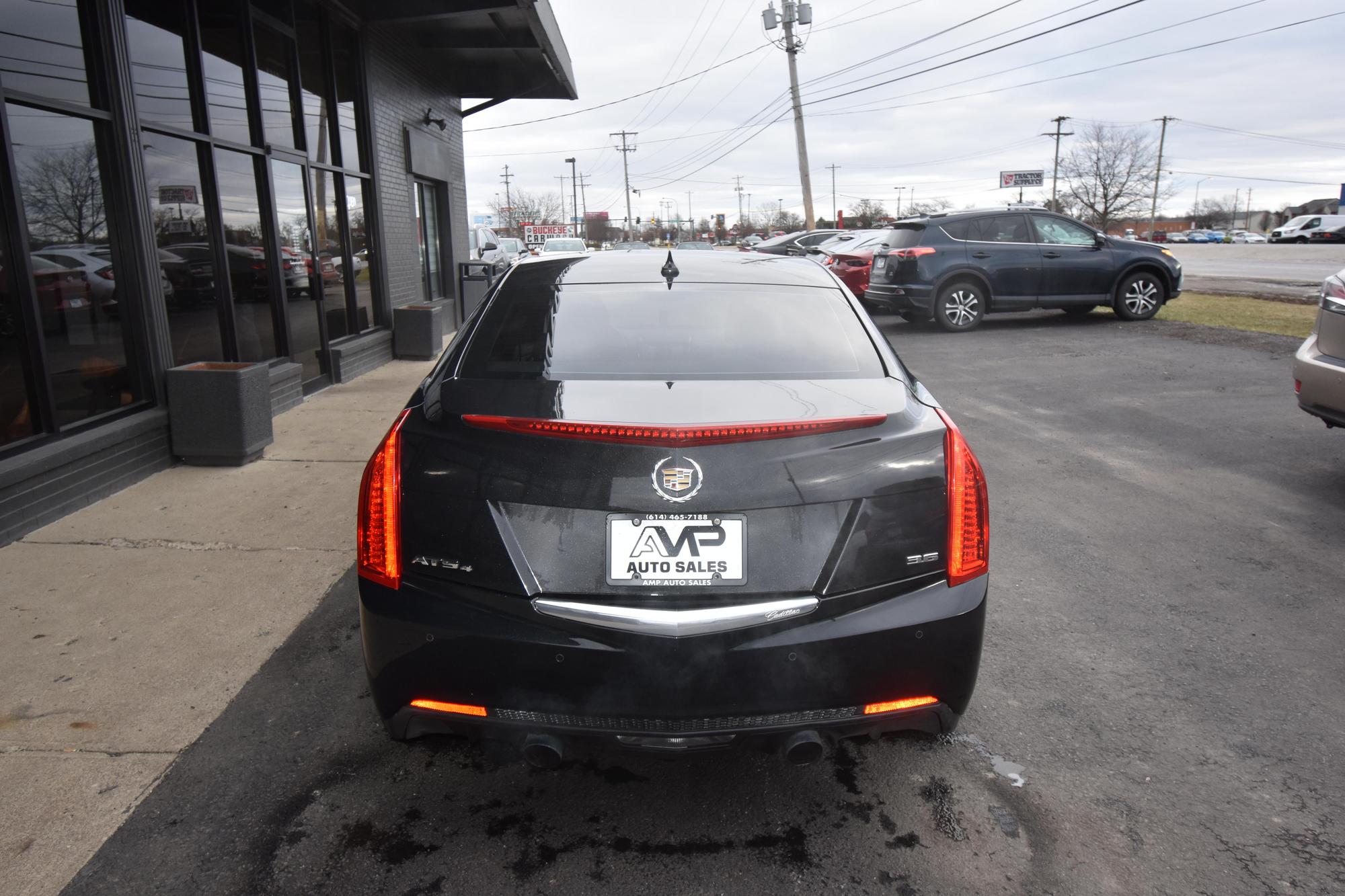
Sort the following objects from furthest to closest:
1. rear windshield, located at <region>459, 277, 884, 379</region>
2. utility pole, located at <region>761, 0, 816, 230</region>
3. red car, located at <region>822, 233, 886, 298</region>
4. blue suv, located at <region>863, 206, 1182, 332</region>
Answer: utility pole, located at <region>761, 0, 816, 230</region> → red car, located at <region>822, 233, 886, 298</region> → blue suv, located at <region>863, 206, 1182, 332</region> → rear windshield, located at <region>459, 277, 884, 379</region>

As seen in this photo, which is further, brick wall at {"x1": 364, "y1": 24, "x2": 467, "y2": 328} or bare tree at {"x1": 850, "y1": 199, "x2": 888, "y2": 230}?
bare tree at {"x1": 850, "y1": 199, "x2": 888, "y2": 230}

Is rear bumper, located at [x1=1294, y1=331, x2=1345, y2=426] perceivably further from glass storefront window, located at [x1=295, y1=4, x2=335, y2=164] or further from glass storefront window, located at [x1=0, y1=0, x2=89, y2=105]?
glass storefront window, located at [x1=295, y1=4, x2=335, y2=164]

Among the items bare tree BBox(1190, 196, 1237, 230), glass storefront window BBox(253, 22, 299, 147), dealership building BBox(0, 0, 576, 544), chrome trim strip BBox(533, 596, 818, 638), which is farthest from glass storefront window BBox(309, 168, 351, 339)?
bare tree BBox(1190, 196, 1237, 230)

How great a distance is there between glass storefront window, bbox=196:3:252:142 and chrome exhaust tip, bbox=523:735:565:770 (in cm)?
721

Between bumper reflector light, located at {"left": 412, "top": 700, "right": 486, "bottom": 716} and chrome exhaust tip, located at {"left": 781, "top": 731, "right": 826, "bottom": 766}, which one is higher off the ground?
bumper reflector light, located at {"left": 412, "top": 700, "right": 486, "bottom": 716}

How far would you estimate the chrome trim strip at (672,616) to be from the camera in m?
2.40

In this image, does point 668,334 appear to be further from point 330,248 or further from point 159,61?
point 330,248

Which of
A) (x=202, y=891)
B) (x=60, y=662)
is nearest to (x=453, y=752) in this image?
(x=202, y=891)

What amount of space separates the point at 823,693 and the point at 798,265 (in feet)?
6.93

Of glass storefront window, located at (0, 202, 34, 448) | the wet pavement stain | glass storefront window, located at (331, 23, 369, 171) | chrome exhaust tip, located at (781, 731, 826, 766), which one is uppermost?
glass storefront window, located at (331, 23, 369, 171)

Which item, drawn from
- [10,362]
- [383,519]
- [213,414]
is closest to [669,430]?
[383,519]

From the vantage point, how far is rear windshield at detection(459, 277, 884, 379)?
119 inches

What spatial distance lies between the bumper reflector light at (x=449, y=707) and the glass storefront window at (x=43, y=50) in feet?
16.1

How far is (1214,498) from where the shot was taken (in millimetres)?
5977
